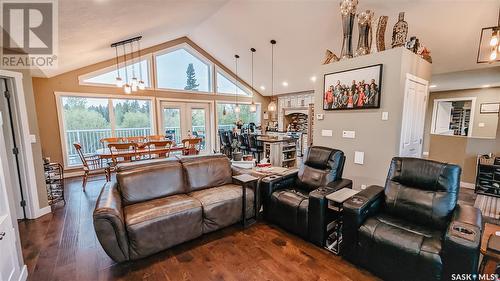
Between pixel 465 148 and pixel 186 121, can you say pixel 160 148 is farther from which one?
pixel 465 148

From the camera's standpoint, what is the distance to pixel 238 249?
7.48 feet

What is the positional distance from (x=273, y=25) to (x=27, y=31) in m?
4.37

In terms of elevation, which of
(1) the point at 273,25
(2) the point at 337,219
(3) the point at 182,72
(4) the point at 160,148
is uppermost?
(1) the point at 273,25

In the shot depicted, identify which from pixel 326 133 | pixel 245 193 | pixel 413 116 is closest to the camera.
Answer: pixel 245 193

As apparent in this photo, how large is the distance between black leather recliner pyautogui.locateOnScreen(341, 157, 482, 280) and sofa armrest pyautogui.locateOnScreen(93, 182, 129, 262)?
211 centimetres

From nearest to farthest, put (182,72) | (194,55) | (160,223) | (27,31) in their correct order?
(160,223)
(27,31)
(182,72)
(194,55)

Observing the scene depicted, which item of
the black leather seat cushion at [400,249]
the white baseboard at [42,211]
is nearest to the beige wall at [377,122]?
the black leather seat cushion at [400,249]

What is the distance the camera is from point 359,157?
3.19 meters

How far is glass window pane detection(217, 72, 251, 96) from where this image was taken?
7855mm

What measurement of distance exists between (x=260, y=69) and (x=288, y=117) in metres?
2.63

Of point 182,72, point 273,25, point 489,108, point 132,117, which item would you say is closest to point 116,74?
point 132,117

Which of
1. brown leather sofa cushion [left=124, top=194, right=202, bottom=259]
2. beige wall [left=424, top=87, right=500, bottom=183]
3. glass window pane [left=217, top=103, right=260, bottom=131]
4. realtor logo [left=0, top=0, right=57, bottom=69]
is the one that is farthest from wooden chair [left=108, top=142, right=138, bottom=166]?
beige wall [left=424, top=87, right=500, bottom=183]

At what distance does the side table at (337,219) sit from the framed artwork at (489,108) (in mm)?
6941

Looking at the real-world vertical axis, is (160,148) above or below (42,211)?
above
